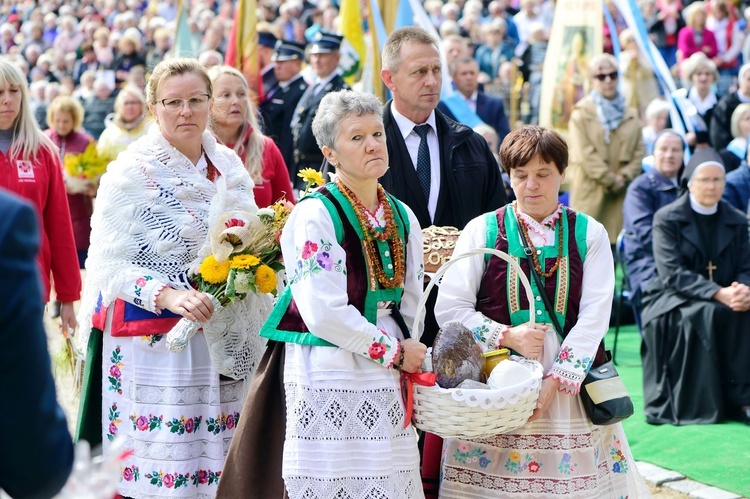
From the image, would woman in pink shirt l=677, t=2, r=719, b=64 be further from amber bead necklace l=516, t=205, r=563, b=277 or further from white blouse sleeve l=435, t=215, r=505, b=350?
white blouse sleeve l=435, t=215, r=505, b=350

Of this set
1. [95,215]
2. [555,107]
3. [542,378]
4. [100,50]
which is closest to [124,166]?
[95,215]

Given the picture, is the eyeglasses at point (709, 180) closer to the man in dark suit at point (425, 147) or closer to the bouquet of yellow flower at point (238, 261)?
the man in dark suit at point (425, 147)

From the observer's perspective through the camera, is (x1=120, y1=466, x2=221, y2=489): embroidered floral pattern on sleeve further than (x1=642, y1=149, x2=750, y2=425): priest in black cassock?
No

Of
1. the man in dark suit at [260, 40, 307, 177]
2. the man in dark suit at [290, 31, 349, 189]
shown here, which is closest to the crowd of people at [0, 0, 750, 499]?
the man in dark suit at [290, 31, 349, 189]

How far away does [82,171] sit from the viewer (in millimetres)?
10086

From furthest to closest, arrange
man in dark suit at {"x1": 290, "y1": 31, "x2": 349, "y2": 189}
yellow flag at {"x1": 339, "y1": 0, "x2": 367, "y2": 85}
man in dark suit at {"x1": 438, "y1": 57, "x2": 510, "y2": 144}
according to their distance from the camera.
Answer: yellow flag at {"x1": 339, "y1": 0, "x2": 367, "y2": 85}, man in dark suit at {"x1": 438, "y1": 57, "x2": 510, "y2": 144}, man in dark suit at {"x1": 290, "y1": 31, "x2": 349, "y2": 189}

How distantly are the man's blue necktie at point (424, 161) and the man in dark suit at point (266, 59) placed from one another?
19.0 feet

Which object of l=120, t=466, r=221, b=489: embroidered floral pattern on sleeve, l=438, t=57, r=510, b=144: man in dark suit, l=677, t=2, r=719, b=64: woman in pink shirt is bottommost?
l=120, t=466, r=221, b=489: embroidered floral pattern on sleeve

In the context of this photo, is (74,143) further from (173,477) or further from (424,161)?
(173,477)

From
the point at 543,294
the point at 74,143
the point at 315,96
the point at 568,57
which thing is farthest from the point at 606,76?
the point at 543,294

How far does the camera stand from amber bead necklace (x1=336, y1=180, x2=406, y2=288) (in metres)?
3.85

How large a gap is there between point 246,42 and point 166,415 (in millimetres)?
5831

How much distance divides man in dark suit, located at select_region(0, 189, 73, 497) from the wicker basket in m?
1.77

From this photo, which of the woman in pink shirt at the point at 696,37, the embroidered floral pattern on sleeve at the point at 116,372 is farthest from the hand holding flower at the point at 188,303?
the woman in pink shirt at the point at 696,37
